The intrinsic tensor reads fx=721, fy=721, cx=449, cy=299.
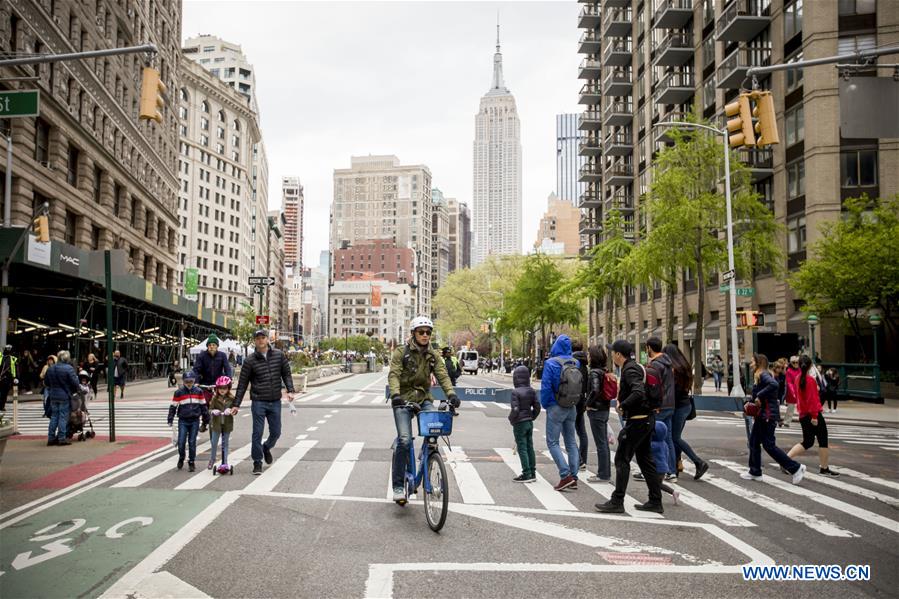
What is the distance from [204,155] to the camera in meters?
114

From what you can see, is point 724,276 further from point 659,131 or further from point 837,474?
point 659,131

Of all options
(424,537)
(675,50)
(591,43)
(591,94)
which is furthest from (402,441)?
(591,43)

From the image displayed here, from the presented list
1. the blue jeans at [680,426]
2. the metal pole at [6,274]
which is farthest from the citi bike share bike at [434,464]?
the metal pole at [6,274]

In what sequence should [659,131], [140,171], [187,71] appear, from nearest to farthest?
[140,171]
[659,131]
[187,71]

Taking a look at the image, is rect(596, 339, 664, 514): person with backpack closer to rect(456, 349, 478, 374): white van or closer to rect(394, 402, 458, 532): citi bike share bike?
rect(394, 402, 458, 532): citi bike share bike

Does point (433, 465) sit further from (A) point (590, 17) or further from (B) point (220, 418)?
(A) point (590, 17)

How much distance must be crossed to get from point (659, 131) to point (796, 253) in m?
21.0

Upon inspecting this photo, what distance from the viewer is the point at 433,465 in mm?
7395

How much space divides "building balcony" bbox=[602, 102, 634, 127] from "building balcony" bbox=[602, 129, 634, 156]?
35.8 inches

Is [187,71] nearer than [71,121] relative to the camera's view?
No

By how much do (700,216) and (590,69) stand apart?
158ft

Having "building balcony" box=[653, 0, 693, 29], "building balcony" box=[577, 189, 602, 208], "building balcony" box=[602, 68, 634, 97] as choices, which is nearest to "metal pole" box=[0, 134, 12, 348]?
"building balcony" box=[653, 0, 693, 29]

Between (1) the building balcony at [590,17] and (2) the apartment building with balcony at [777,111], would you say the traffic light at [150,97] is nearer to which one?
(2) the apartment building with balcony at [777,111]

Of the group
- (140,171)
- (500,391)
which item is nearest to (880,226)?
(500,391)
